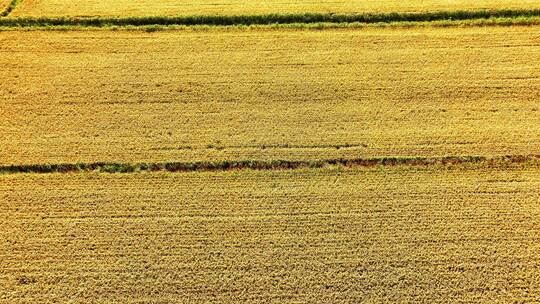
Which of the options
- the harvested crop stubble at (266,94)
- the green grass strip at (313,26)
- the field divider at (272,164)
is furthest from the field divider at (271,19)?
the field divider at (272,164)

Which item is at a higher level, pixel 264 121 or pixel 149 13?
pixel 149 13

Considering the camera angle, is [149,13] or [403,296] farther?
[149,13]

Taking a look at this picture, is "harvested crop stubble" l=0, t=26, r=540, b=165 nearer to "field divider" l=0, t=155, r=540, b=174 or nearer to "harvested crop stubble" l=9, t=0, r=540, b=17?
"field divider" l=0, t=155, r=540, b=174

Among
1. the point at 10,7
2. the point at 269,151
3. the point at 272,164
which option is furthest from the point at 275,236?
the point at 10,7

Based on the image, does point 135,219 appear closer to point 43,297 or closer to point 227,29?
point 43,297

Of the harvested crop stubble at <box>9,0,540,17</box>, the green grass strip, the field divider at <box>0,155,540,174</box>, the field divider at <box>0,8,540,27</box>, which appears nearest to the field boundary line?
the harvested crop stubble at <box>9,0,540,17</box>

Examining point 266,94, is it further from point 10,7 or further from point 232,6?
point 10,7

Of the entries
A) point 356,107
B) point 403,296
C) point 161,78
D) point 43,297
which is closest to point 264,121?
point 356,107
